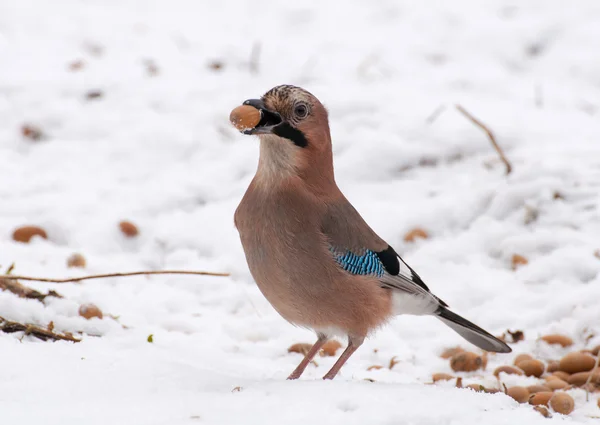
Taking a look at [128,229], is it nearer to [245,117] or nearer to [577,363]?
[245,117]

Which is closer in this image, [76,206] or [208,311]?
[208,311]

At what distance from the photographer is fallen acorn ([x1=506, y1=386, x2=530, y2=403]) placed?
3.05 meters

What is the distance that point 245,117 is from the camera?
274cm

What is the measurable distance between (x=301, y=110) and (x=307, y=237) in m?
0.43

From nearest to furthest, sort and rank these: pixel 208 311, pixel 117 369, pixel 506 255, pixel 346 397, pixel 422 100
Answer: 1. pixel 346 397
2. pixel 117 369
3. pixel 208 311
4. pixel 506 255
5. pixel 422 100

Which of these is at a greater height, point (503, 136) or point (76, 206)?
point (503, 136)

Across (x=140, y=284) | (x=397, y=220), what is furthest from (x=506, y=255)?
(x=140, y=284)

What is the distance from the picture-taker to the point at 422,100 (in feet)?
18.7

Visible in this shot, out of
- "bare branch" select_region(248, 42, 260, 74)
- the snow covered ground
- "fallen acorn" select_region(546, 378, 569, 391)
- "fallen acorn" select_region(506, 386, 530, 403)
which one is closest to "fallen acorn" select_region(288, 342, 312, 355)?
the snow covered ground

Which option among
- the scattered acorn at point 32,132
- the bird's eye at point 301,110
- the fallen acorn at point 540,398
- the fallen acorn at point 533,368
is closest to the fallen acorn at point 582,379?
the fallen acorn at point 533,368

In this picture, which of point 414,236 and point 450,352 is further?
point 414,236

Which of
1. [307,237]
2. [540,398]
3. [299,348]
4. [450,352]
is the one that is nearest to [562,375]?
[540,398]

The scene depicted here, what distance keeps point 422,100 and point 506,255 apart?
179 cm

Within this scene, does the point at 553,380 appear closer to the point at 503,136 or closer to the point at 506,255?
the point at 506,255
